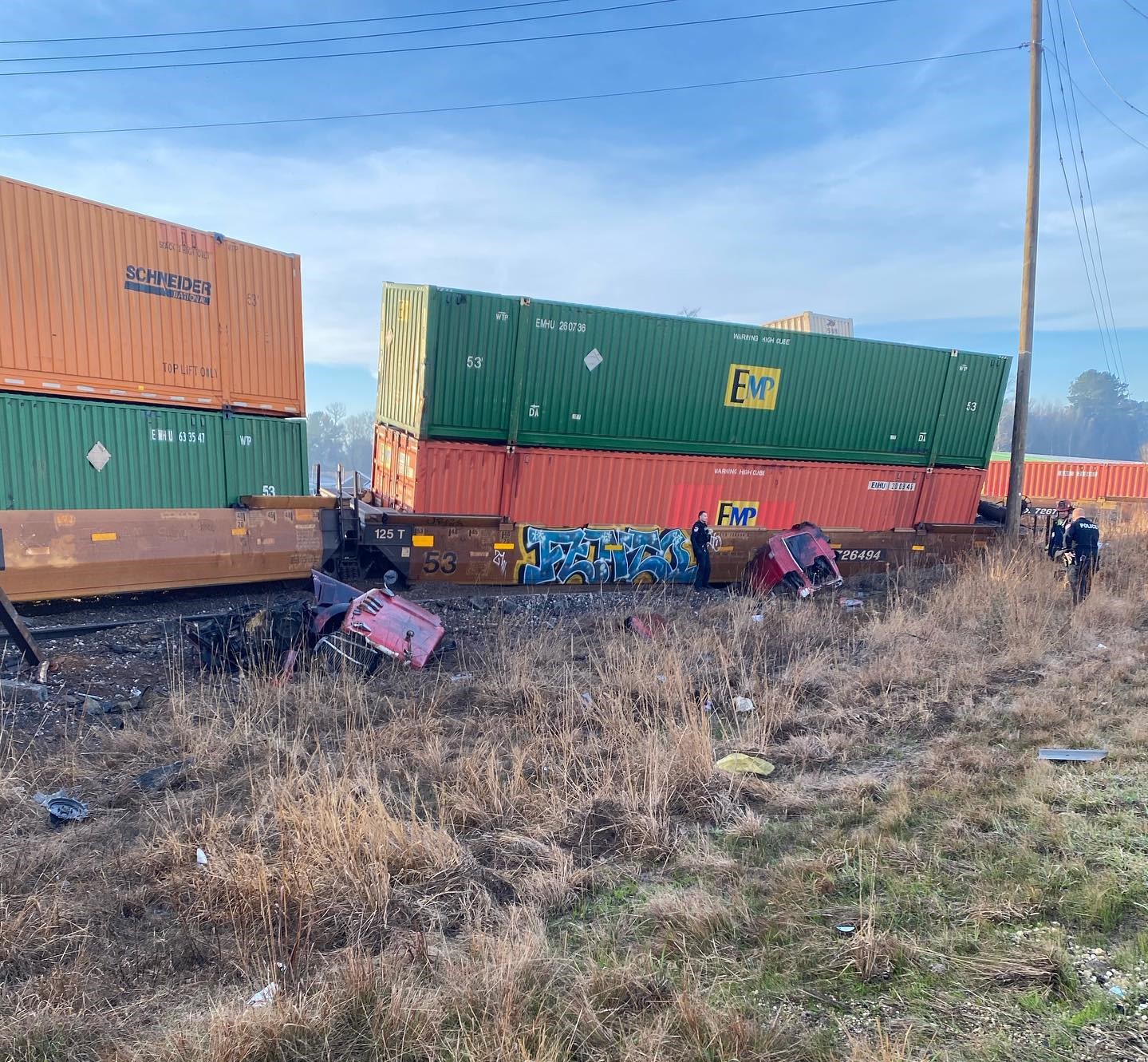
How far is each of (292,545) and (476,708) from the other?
18.8 ft

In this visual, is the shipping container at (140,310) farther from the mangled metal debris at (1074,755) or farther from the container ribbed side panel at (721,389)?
the mangled metal debris at (1074,755)

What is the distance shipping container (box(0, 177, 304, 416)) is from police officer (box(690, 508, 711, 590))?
6.86 metres

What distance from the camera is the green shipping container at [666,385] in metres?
11.6

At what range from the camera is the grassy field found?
107 inches

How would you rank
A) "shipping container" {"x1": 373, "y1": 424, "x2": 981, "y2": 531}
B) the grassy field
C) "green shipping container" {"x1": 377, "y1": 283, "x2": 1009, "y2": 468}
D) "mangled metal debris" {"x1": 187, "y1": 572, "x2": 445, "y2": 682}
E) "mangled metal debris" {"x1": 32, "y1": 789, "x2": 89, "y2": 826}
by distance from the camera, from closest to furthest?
1. the grassy field
2. "mangled metal debris" {"x1": 32, "y1": 789, "x2": 89, "y2": 826}
3. "mangled metal debris" {"x1": 187, "y1": 572, "x2": 445, "y2": 682}
4. "green shipping container" {"x1": 377, "y1": 283, "x2": 1009, "y2": 468}
5. "shipping container" {"x1": 373, "y1": 424, "x2": 981, "y2": 531}

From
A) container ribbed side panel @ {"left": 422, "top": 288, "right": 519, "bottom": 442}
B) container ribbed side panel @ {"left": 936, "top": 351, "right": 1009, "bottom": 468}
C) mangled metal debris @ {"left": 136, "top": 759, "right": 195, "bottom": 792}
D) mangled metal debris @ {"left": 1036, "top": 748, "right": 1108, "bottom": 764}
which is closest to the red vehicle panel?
mangled metal debris @ {"left": 136, "top": 759, "right": 195, "bottom": 792}

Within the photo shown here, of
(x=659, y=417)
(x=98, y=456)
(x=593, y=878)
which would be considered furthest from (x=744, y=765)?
(x=98, y=456)

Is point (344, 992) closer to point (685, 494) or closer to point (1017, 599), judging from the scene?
point (1017, 599)

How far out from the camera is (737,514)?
13.6 meters

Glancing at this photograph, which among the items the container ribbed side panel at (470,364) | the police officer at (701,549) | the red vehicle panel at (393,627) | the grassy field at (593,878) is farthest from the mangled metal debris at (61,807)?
the police officer at (701,549)

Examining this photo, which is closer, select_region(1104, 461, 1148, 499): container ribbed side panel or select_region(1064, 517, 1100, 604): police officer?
select_region(1064, 517, 1100, 604): police officer

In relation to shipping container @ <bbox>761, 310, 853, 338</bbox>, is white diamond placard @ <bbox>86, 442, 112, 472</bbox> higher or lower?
lower

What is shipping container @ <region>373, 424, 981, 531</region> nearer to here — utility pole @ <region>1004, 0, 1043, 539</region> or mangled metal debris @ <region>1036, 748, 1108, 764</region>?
utility pole @ <region>1004, 0, 1043, 539</region>

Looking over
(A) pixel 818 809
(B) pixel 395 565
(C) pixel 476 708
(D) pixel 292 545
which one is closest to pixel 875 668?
(A) pixel 818 809
